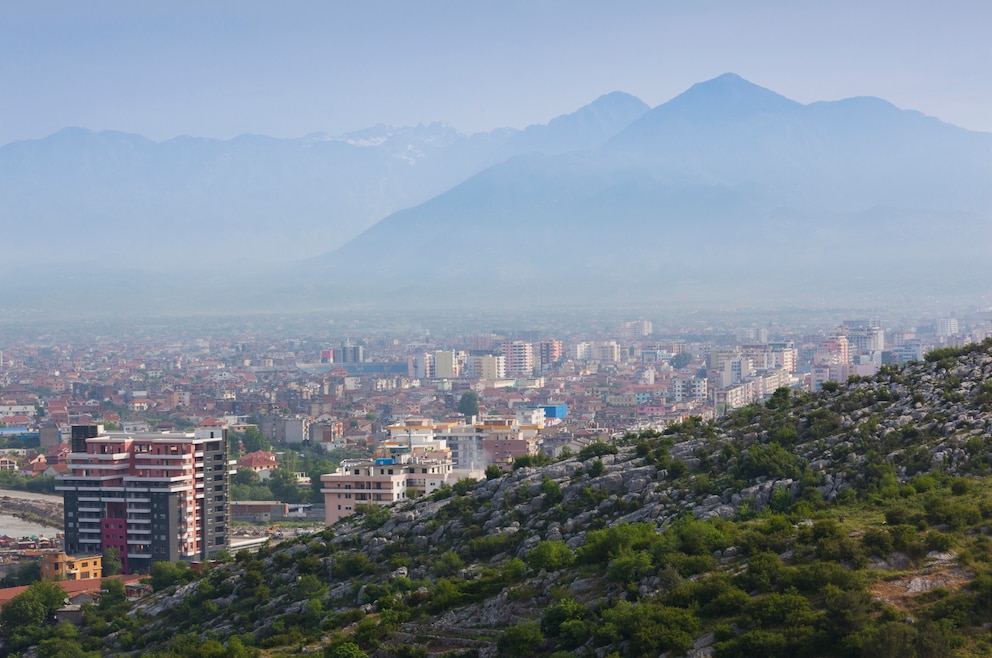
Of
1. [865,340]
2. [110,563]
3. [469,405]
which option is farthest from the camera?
[865,340]

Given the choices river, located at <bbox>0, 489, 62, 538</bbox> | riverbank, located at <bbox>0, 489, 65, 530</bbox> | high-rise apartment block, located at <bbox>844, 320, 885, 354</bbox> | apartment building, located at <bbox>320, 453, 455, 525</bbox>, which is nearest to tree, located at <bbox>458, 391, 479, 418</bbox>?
riverbank, located at <bbox>0, 489, 65, 530</bbox>

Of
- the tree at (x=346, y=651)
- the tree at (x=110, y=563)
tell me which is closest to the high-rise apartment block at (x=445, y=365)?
the tree at (x=110, y=563)

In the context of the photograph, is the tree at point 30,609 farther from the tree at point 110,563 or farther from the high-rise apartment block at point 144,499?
the high-rise apartment block at point 144,499

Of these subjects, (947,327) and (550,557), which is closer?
(550,557)

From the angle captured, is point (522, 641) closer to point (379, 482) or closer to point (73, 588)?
point (73, 588)

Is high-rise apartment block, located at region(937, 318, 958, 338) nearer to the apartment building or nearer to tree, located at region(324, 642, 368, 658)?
the apartment building

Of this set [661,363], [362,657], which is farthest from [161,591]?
[661,363]

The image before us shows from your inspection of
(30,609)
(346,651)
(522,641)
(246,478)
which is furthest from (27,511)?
(522,641)
